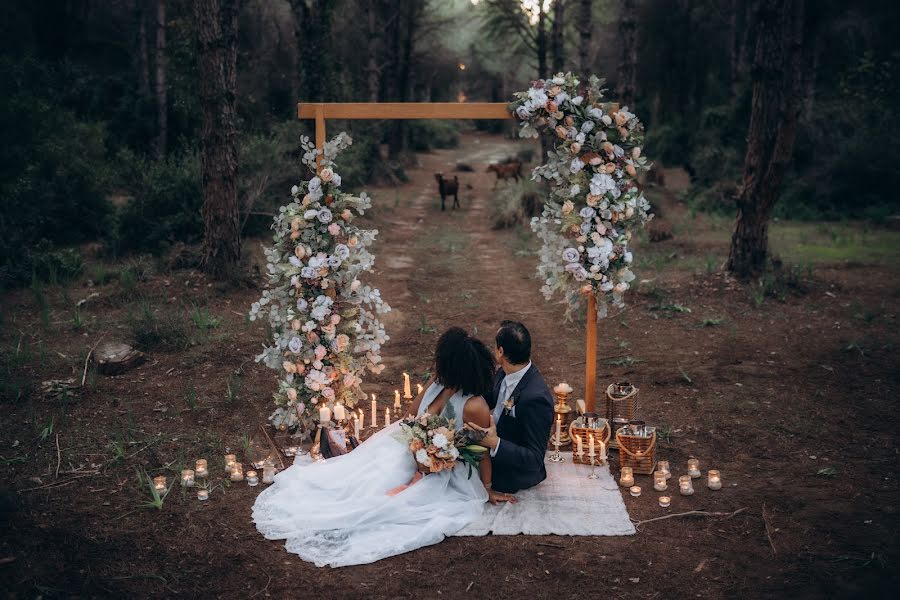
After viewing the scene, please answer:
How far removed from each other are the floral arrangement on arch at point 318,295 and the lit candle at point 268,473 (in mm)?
603

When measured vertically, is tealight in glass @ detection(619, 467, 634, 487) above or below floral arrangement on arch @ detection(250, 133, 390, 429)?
below

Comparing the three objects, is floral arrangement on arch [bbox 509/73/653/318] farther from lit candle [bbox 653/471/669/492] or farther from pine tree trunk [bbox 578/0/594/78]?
pine tree trunk [bbox 578/0/594/78]

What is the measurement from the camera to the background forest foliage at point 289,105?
43.2 feet

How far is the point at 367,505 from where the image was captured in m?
5.26

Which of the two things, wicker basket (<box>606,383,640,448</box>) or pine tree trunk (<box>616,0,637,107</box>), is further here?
pine tree trunk (<box>616,0,637,107</box>)

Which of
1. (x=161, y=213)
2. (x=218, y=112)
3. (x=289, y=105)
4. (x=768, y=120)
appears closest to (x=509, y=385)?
(x=218, y=112)

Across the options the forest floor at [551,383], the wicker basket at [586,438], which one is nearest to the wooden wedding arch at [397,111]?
the wicker basket at [586,438]

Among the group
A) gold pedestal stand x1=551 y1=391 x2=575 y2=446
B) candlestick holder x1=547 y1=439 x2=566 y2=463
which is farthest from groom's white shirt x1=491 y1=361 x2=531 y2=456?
gold pedestal stand x1=551 y1=391 x2=575 y2=446

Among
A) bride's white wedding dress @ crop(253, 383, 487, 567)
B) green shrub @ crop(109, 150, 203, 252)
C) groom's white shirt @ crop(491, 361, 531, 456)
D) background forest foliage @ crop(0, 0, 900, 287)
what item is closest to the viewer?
bride's white wedding dress @ crop(253, 383, 487, 567)

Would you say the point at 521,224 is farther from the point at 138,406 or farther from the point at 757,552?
the point at 757,552

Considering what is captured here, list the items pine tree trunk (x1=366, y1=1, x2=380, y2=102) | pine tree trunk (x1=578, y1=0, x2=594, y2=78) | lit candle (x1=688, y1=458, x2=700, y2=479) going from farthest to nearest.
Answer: pine tree trunk (x1=366, y1=1, x2=380, y2=102)
pine tree trunk (x1=578, y1=0, x2=594, y2=78)
lit candle (x1=688, y1=458, x2=700, y2=479)

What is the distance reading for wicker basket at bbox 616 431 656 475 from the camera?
609cm

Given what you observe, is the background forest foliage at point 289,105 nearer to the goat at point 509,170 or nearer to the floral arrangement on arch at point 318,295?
the goat at point 509,170

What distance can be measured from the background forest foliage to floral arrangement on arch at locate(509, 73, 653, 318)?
7264 mm
